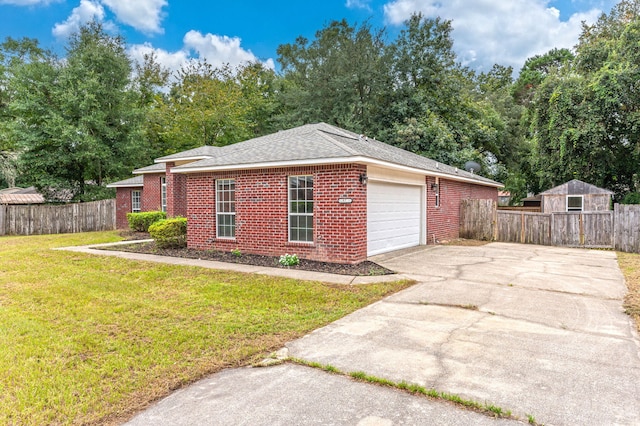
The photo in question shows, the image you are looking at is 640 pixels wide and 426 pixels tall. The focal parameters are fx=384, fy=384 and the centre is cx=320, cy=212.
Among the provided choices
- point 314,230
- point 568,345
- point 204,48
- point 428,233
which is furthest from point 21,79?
point 568,345

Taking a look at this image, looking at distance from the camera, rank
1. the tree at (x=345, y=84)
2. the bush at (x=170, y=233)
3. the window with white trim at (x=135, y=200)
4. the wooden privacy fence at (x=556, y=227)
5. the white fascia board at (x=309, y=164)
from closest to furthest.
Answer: the white fascia board at (x=309, y=164)
the bush at (x=170, y=233)
the wooden privacy fence at (x=556, y=227)
the window with white trim at (x=135, y=200)
the tree at (x=345, y=84)

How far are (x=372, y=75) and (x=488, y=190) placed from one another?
11.1 metres

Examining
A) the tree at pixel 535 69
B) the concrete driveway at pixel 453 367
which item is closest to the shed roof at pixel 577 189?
the concrete driveway at pixel 453 367

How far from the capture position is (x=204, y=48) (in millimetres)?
Answer: 30016

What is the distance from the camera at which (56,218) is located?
18953 mm

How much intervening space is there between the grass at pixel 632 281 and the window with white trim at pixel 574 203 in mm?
7415

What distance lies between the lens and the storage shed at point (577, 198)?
1806 cm

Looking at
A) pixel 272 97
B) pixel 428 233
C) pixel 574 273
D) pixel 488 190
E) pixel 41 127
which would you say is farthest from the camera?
pixel 272 97

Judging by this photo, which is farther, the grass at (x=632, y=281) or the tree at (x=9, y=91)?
the tree at (x=9, y=91)

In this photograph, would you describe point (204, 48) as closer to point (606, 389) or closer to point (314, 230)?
point (314, 230)

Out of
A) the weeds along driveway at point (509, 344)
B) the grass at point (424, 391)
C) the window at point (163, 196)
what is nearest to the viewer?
the grass at point (424, 391)

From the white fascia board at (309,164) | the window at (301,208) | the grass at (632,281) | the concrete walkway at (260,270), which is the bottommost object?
the grass at (632,281)

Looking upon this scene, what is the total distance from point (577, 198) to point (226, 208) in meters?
17.0

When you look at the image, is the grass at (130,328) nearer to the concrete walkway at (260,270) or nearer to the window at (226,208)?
the concrete walkway at (260,270)
